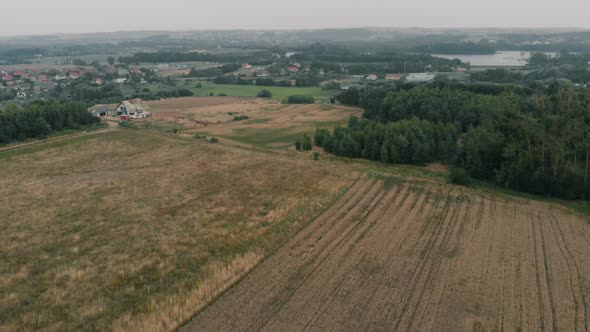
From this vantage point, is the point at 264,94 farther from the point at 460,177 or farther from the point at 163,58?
the point at 163,58

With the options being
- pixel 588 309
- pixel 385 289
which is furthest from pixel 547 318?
pixel 385 289

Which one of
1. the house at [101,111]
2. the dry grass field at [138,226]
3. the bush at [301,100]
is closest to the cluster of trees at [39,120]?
the dry grass field at [138,226]

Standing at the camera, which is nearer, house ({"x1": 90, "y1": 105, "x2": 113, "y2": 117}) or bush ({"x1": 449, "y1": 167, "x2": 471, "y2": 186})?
bush ({"x1": 449, "y1": 167, "x2": 471, "y2": 186})

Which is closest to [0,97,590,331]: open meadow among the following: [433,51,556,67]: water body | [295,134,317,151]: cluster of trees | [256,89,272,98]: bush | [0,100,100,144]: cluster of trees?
[295,134,317,151]: cluster of trees

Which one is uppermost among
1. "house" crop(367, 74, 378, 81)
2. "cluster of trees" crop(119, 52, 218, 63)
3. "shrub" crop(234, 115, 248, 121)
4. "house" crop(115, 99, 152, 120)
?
"cluster of trees" crop(119, 52, 218, 63)

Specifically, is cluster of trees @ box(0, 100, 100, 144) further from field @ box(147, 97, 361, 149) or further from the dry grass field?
field @ box(147, 97, 361, 149)
